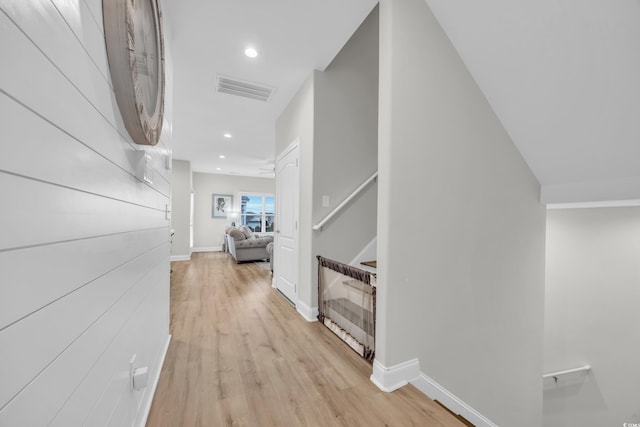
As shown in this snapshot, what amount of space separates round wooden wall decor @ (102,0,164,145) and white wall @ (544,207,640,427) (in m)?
4.09

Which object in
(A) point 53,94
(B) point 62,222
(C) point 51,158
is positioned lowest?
(B) point 62,222

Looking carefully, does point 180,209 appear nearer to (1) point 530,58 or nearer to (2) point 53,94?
(2) point 53,94

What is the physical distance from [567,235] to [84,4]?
444 cm

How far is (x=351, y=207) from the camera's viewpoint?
2.87 meters

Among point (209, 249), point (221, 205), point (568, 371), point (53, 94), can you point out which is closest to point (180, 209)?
point (221, 205)

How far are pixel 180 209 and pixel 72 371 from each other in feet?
21.6

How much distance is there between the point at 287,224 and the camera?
3.30 m

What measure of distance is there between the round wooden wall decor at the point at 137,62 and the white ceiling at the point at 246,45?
3.17ft

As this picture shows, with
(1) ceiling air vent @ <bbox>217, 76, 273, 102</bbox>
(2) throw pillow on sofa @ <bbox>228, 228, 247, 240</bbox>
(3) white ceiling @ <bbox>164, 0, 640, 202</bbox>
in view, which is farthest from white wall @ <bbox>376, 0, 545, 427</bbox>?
(2) throw pillow on sofa @ <bbox>228, 228, 247, 240</bbox>

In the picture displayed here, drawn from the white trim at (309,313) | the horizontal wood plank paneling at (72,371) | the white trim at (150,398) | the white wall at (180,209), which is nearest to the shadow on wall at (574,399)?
the white trim at (309,313)

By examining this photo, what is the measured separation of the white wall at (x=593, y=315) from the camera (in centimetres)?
294

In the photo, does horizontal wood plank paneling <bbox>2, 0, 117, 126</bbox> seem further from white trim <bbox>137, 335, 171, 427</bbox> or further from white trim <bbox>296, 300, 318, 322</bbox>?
white trim <bbox>296, 300, 318, 322</bbox>

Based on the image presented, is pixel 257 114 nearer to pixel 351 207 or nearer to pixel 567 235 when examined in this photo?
pixel 351 207

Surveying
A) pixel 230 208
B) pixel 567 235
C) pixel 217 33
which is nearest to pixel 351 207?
pixel 217 33
